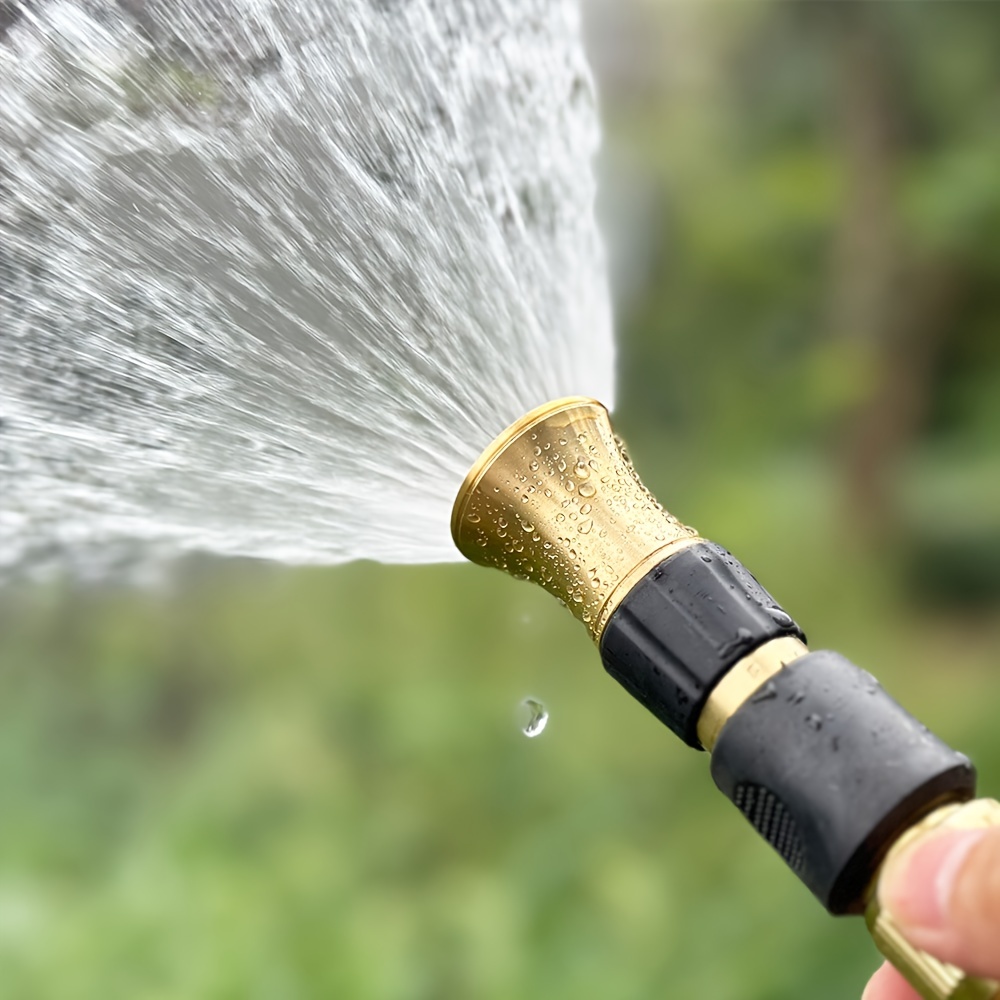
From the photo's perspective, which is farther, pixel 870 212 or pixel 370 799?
pixel 870 212

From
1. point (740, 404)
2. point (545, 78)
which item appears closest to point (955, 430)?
point (740, 404)

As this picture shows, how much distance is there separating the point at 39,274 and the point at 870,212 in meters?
1.20

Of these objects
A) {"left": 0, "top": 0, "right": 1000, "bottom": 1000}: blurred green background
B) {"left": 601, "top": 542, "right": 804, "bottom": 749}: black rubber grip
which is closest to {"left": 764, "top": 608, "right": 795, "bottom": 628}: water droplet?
{"left": 601, "top": 542, "right": 804, "bottom": 749}: black rubber grip

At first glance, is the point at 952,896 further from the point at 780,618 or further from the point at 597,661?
the point at 597,661

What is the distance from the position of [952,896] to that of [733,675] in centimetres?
7

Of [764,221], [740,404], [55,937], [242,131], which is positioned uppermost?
[764,221]

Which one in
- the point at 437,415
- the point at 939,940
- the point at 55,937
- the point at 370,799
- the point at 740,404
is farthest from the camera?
the point at 740,404

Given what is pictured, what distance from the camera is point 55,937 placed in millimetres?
775

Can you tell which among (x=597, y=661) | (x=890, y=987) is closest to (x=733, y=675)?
(x=890, y=987)

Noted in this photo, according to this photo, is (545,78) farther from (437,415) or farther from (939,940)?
(939,940)

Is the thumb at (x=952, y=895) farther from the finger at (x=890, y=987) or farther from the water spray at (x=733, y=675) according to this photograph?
the finger at (x=890, y=987)

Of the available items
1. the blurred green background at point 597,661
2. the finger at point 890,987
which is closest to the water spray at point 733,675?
the finger at point 890,987

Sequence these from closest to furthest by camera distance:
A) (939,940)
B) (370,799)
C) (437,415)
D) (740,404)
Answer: (939,940)
(437,415)
(370,799)
(740,404)

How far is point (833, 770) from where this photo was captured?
9.9 inches
